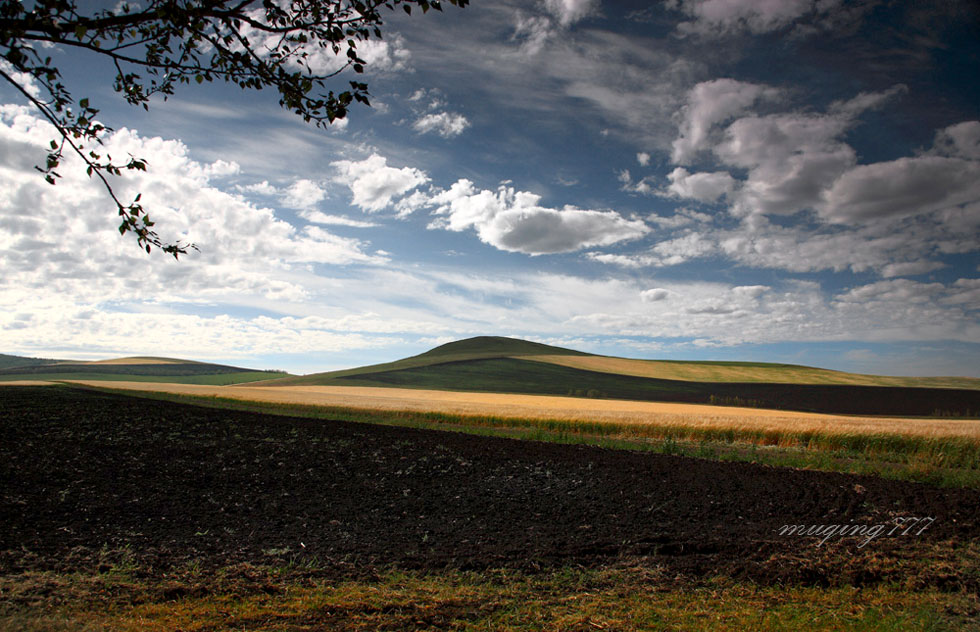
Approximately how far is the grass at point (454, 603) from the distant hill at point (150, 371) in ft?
339

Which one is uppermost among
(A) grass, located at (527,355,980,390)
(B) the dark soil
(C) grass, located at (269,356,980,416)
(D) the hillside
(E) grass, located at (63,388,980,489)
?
(D) the hillside

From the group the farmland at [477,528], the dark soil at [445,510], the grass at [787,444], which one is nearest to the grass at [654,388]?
the grass at [787,444]

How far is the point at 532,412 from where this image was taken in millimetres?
31797

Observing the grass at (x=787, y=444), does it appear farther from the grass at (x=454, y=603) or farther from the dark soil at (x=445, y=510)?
the grass at (x=454, y=603)

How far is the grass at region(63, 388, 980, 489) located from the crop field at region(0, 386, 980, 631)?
7.91 ft

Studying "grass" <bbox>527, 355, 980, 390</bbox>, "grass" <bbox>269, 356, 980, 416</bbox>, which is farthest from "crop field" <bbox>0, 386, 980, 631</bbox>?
"grass" <bbox>527, 355, 980, 390</bbox>

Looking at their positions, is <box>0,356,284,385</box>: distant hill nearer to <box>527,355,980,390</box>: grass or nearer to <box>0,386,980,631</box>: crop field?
<box>527,355,980,390</box>: grass

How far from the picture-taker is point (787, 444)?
78.1 feet

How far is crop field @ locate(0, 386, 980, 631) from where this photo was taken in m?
6.66

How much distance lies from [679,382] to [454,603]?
79.7 metres

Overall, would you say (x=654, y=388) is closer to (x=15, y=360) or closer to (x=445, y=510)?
(x=445, y=510)

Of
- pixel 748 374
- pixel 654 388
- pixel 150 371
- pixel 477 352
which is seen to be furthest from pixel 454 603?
pixel 150 371

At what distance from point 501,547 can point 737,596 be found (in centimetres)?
378

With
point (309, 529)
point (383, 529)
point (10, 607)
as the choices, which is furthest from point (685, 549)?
point (10, 607)
